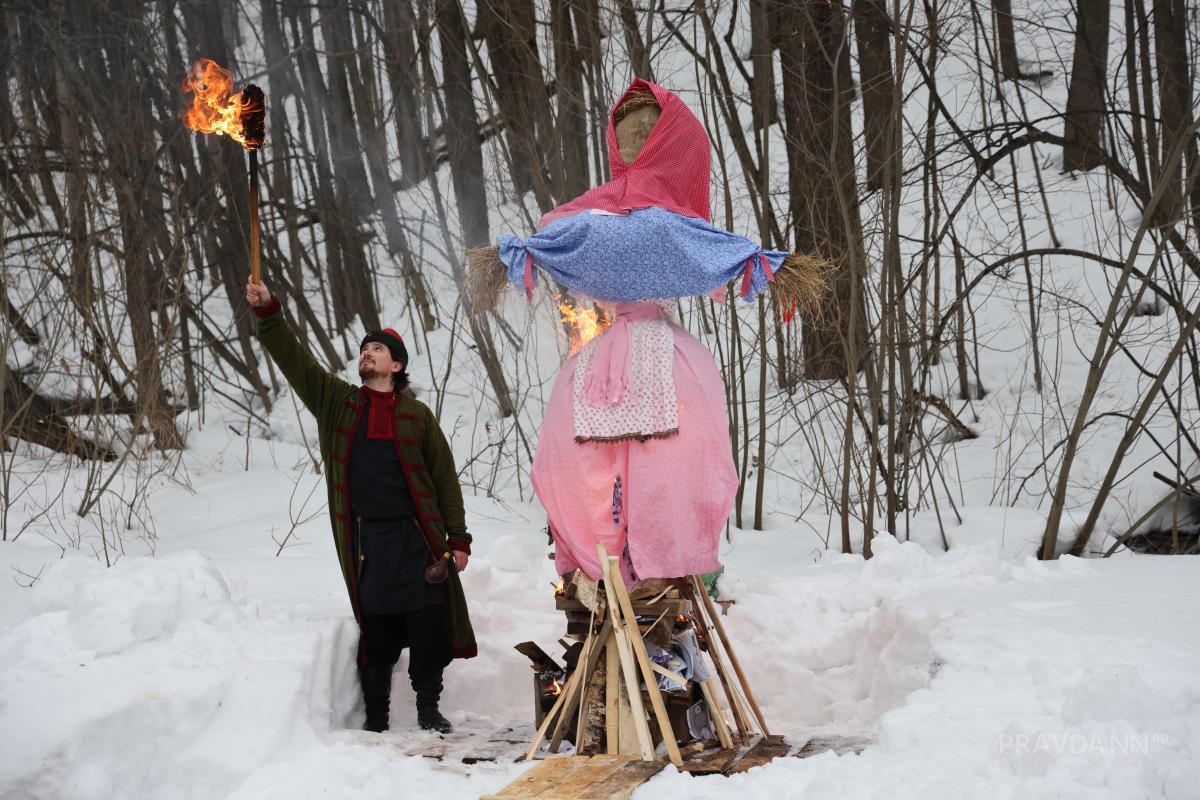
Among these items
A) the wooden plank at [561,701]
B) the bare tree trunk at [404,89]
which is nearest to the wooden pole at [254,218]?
the wooden plank at [561,701]

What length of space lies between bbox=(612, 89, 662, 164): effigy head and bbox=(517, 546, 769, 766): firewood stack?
1.56m

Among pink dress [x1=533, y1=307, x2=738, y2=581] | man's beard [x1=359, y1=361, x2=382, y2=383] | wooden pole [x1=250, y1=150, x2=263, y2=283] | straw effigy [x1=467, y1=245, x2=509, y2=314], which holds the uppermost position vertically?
wooden pole [x1=250, y1=150, x2=263, y2=283]

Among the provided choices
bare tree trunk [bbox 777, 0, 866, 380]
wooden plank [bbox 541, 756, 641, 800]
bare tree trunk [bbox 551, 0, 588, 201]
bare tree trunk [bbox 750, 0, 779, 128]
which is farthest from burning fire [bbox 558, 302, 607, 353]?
bare tree trunk [bbox 551, 0, 588, 201]

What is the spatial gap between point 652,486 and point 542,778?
1128 millimetres

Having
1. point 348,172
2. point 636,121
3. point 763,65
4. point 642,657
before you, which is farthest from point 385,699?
point 348,172

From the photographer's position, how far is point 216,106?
393cm

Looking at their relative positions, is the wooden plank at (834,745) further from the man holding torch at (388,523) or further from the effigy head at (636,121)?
the effigy head at (636,121)

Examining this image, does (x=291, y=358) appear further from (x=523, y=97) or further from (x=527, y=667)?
(x=523, y=97)

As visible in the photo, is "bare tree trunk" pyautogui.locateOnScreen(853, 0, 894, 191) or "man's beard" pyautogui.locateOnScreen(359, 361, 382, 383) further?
"bare tree trunk" pyautogui.locateOnScreen(853, 0, 894, 191)

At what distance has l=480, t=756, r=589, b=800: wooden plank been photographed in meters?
3.15

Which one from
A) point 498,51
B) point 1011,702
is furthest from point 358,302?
point 1011,702

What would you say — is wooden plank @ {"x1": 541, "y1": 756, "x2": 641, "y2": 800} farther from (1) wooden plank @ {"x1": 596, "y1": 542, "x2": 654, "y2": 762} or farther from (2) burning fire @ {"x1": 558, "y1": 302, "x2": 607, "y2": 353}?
(2) burning fire @ {"x1": 558, "y1": 302, "x2": 607, "y2": 353}

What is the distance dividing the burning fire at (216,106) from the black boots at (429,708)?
2.08m

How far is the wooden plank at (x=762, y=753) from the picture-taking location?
3650 millimetres
